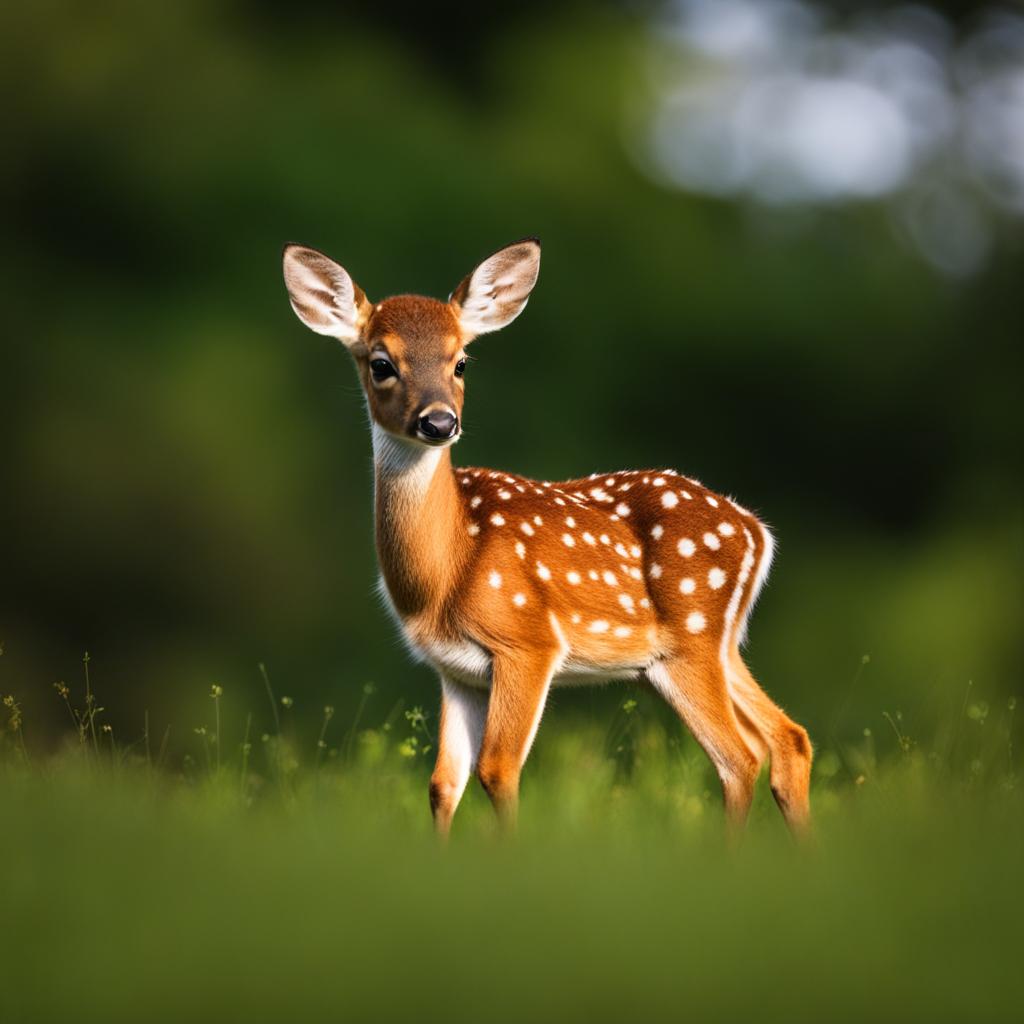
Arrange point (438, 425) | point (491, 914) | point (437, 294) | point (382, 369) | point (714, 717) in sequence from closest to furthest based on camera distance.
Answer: point (491, 914) < point (438, 425) < point (382, 369) < point (714, 717) < point (437, 294)

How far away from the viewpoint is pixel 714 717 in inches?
182

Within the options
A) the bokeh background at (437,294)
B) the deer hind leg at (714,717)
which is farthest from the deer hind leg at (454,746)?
the bokeh background at (437,294)

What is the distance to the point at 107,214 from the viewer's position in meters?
12.1

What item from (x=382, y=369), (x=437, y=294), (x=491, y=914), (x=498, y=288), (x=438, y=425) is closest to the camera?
(x=491, y=914)

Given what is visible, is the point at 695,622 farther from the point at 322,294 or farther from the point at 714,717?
the point at 322,294

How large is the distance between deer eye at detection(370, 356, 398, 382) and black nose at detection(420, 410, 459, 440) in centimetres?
25

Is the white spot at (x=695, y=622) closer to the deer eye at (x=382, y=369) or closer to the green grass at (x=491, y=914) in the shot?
the green grass at (x=491, y=914)

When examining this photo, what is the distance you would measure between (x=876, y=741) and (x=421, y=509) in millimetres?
1926

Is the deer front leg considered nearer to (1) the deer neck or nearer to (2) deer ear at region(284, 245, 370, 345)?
(1) the deer neck

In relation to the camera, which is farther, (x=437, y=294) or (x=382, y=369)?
(x=437, y=294)

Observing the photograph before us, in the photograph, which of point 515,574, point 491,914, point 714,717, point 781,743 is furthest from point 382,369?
point 491,914

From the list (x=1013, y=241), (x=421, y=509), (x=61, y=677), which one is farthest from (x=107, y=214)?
(x=421, y=509)

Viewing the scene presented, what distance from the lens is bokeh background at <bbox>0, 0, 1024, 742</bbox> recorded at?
1064 centimetres

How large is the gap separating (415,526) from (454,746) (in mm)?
620
